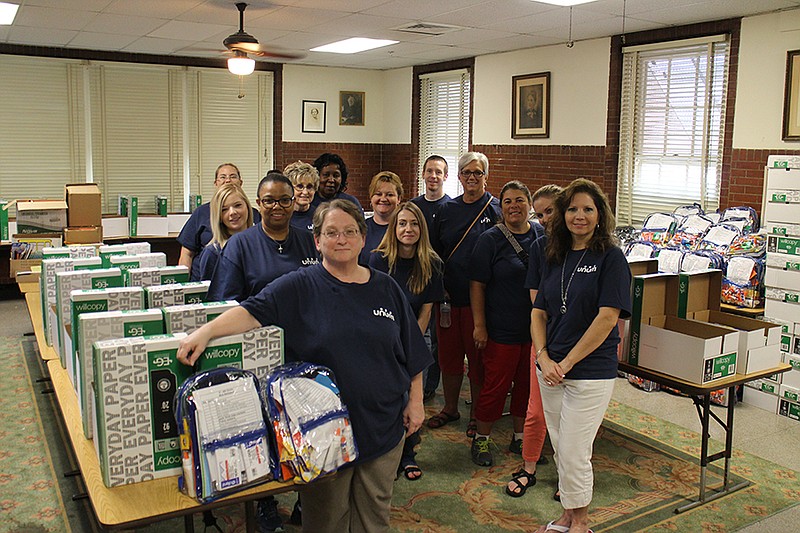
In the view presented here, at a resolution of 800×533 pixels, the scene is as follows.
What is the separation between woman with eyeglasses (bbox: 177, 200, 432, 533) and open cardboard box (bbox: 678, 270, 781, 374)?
6.37 ft

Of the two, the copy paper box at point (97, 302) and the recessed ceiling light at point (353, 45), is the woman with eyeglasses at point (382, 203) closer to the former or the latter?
the copy paper box at point (97, 302)

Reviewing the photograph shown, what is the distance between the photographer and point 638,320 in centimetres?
363

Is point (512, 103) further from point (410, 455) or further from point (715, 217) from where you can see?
point (410, 455)

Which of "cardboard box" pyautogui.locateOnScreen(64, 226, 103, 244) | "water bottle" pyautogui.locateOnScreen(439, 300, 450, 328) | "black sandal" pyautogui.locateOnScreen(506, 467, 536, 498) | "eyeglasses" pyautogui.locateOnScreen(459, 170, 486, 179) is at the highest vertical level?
"eyeglasses" pyautogui.locateOnScreen(459, 170, 486, 179)

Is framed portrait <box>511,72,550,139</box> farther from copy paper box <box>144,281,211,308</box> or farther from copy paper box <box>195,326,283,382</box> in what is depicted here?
copy paper box <box>195,326,283,382</box>

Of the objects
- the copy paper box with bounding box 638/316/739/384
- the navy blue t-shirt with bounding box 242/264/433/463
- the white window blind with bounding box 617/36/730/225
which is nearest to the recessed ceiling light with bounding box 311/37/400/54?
the white window blind with bounding box 617/36/730/225

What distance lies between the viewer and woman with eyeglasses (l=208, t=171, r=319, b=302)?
2.99m

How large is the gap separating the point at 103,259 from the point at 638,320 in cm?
264

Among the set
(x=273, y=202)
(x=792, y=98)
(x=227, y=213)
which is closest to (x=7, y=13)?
(x=227, y=213)

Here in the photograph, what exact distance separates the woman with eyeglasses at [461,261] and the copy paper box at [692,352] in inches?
39.5

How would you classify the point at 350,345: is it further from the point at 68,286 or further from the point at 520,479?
the point at 520,479

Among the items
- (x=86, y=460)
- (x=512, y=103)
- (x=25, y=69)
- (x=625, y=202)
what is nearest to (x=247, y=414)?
(x=86, y=460)

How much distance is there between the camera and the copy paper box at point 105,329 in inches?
87.3

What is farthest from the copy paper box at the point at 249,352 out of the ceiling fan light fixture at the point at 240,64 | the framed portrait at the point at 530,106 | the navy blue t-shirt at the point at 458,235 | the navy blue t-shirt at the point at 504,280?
the framed portrait at the point at 530,106
